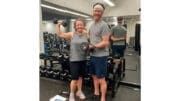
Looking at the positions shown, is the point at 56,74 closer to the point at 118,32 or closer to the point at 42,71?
the point at 42,71

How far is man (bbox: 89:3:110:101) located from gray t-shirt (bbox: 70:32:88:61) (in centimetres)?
9

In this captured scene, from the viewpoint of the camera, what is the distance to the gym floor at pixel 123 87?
1474 millimetres

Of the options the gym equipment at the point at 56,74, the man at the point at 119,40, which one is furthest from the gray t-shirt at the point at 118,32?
the gym equipment at the point at 56,74

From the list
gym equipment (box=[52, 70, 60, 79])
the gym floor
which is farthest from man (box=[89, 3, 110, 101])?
gym equipment (box=[52, 70, 60, 79])

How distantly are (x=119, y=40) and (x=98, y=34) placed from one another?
0.97 feet

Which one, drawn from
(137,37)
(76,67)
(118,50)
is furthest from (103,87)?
(137,37)

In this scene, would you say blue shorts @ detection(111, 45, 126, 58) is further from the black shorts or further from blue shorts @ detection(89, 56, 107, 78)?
the black shorts

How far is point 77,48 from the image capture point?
199 centimetres

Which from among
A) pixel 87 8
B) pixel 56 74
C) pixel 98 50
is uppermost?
pixel 87 8

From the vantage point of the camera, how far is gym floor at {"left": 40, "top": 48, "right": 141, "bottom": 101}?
1474 millimetres

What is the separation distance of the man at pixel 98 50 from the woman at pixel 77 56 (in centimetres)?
10
